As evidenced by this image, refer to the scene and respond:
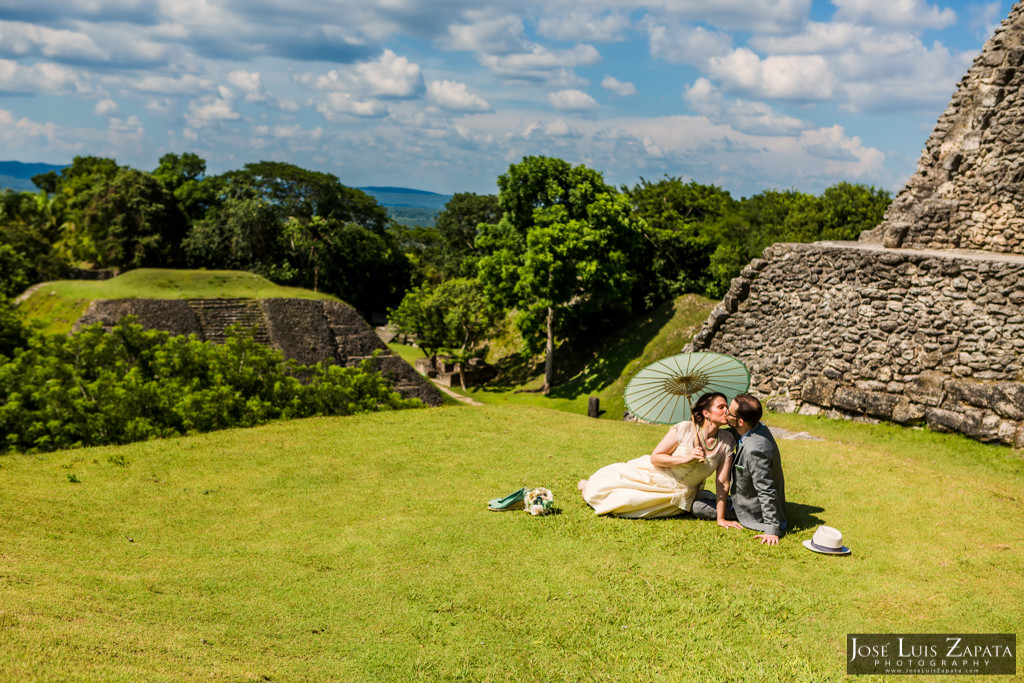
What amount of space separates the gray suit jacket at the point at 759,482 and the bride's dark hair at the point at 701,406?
483mm

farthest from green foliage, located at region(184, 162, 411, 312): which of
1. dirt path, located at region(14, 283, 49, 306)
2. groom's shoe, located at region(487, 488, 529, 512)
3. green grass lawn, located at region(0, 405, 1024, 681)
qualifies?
groom's shoe, located at region(487, 488, 529, 512)

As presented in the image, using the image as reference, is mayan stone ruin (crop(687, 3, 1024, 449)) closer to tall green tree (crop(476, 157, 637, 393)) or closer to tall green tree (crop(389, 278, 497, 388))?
tall green tree (crop(476, 157, 637, 393))

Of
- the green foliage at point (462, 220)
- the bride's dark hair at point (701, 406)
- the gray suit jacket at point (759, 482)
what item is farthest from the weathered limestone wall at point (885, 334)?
the green foliage at point (462, 220)

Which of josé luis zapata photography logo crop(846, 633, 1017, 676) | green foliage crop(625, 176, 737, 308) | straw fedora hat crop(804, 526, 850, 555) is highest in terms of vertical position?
green foliage crop(625, 176, 737, 308)

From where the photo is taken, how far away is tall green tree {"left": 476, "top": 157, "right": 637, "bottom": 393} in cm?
3012

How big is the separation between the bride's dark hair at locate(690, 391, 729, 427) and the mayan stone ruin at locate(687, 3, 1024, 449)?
296 inches

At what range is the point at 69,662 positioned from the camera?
4102mm

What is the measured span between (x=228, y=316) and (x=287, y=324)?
2.42m

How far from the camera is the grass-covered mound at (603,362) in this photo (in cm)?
2919

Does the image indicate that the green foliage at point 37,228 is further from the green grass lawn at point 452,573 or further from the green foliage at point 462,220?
the green grass lawn at point 452,573

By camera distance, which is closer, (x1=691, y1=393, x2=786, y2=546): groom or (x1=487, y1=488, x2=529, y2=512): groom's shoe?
(x1=691, y1=393, x2=786, y2=546): groom

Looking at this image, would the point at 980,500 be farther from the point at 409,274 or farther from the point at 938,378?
the point at 409,274

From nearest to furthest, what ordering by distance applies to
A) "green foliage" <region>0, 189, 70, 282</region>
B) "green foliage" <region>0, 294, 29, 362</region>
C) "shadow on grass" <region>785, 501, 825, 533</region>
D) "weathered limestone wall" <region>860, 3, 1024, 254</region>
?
1. "shadow on grass" <region>785, 501, 825, 533</region>
2. "weathered limestone wall" <region>860, 3, 1024, 254</region>
3. "green foliage" <region>0, 294, 29, 362</region>
4. "green foliage" <region>0, 189, 70, 282</region>

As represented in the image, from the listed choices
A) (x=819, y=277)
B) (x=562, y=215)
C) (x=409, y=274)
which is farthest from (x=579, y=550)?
(x=409, y=274)
